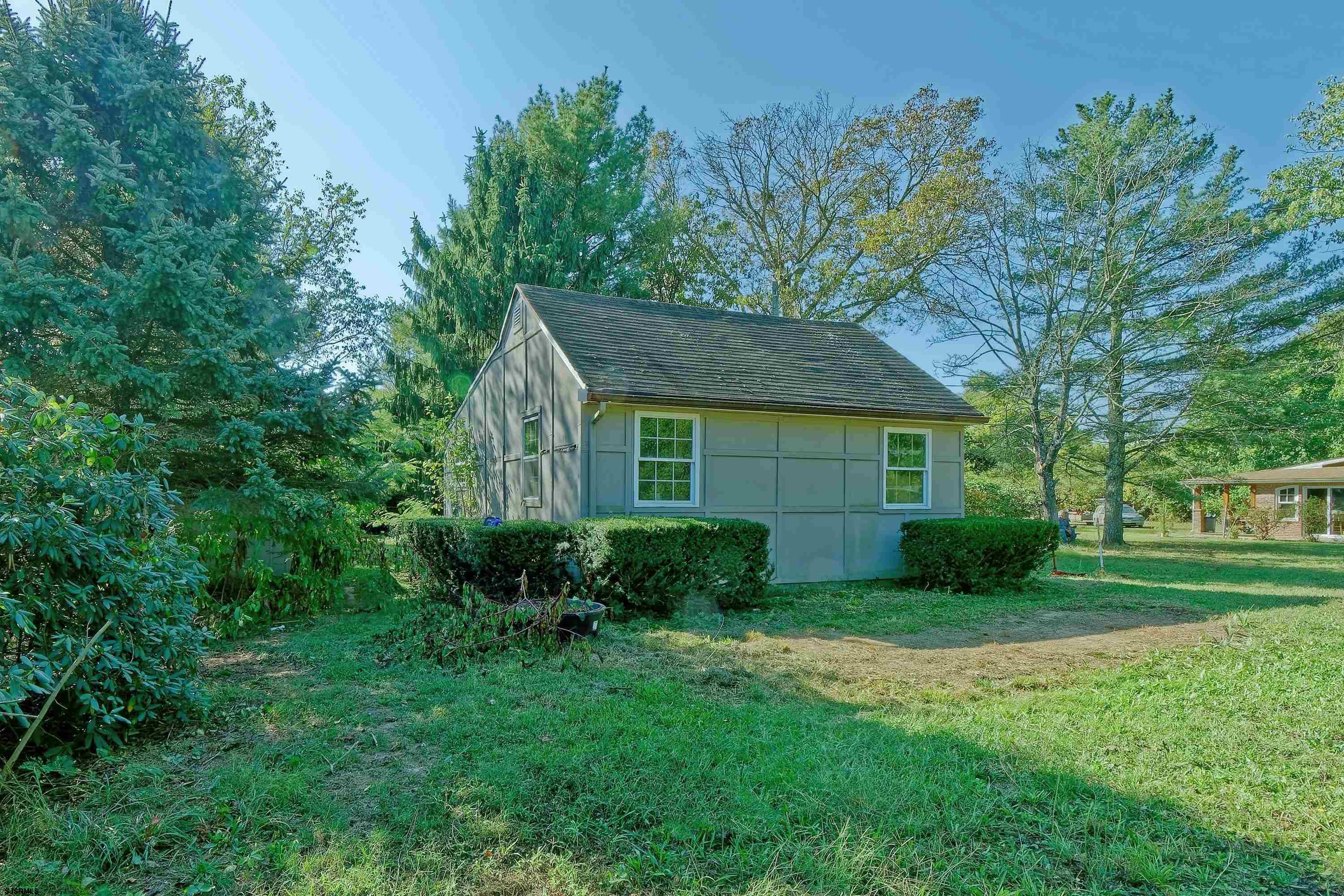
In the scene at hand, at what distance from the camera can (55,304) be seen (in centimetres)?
709

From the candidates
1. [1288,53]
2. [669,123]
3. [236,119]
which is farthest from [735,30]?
[1288,53]

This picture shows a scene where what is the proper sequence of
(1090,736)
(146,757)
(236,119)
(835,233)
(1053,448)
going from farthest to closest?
(835,233), (1053,448), (236,119), (1090,736), (146,757)

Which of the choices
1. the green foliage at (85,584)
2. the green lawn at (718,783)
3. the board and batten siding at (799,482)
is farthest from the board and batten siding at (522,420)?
the green foliage at (85,584)

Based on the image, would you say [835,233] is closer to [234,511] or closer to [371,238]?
[371,238]

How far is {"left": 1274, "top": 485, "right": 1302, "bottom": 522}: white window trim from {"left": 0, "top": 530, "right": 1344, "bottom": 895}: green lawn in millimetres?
29347

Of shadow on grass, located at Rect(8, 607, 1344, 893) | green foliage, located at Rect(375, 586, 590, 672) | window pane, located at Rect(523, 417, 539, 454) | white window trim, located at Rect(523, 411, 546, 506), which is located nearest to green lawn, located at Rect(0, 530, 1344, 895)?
shadow on grass, located at Rect(8, 607, 1344, 893)

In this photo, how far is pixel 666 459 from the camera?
10.3m

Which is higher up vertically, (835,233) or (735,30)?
(735,30)

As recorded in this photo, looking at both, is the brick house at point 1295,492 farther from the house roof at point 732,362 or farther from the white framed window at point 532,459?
the white framed window at point 532,459

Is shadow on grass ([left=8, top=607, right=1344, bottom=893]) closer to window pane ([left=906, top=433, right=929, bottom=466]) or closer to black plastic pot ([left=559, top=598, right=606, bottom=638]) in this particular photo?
black plastic pot ([left=559, top=598, right=606, bottom=638])

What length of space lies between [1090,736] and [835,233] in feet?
71.8

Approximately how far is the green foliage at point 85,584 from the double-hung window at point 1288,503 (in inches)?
1483

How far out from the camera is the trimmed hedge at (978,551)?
1062cm

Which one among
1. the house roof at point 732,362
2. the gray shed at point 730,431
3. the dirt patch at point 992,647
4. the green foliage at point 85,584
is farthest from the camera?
the house roof at point 732,362
